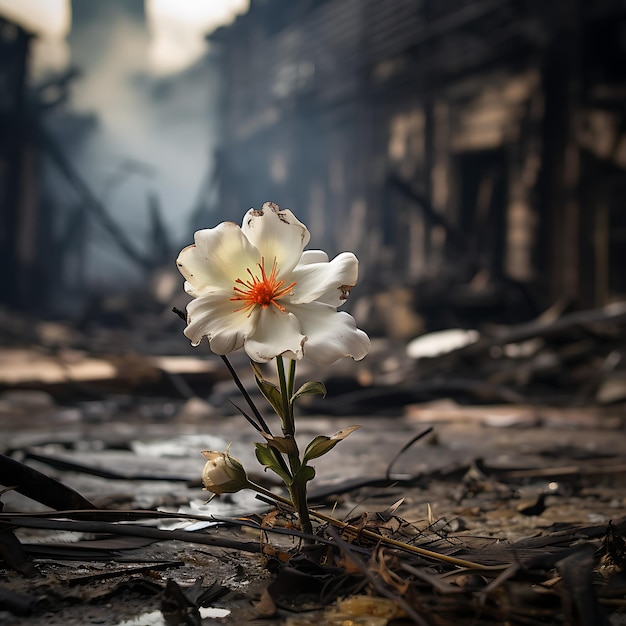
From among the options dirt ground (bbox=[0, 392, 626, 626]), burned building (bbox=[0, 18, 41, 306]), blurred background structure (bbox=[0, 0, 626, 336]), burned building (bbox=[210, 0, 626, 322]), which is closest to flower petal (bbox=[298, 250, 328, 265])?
dirt ground (bbox=[0, 392, 626, 626])

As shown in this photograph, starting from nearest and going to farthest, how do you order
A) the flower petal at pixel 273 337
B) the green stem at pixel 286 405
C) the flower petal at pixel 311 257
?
1. the flower petal at pixel 273 337
2. the green stem at pixel 286 405
3. the flower petal at pixel 311 257

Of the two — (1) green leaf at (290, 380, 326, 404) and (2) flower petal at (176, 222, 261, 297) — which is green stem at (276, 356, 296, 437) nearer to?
(1) green leaf at (290, 380, 326, 404)

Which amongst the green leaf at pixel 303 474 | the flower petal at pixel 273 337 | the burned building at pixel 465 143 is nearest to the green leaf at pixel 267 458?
the green leaf at pixel 303 474

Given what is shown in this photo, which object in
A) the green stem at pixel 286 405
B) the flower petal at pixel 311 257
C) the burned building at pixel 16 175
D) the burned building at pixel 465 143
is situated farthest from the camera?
the burned building at pixel 16 175

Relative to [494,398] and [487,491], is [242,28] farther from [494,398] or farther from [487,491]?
[487,491]

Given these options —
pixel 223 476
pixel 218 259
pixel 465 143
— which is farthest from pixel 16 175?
pixel 223 476

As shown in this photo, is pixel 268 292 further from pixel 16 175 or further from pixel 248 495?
pixel 16 175

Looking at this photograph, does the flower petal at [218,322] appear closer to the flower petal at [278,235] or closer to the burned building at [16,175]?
the flower petal at [278,235]
